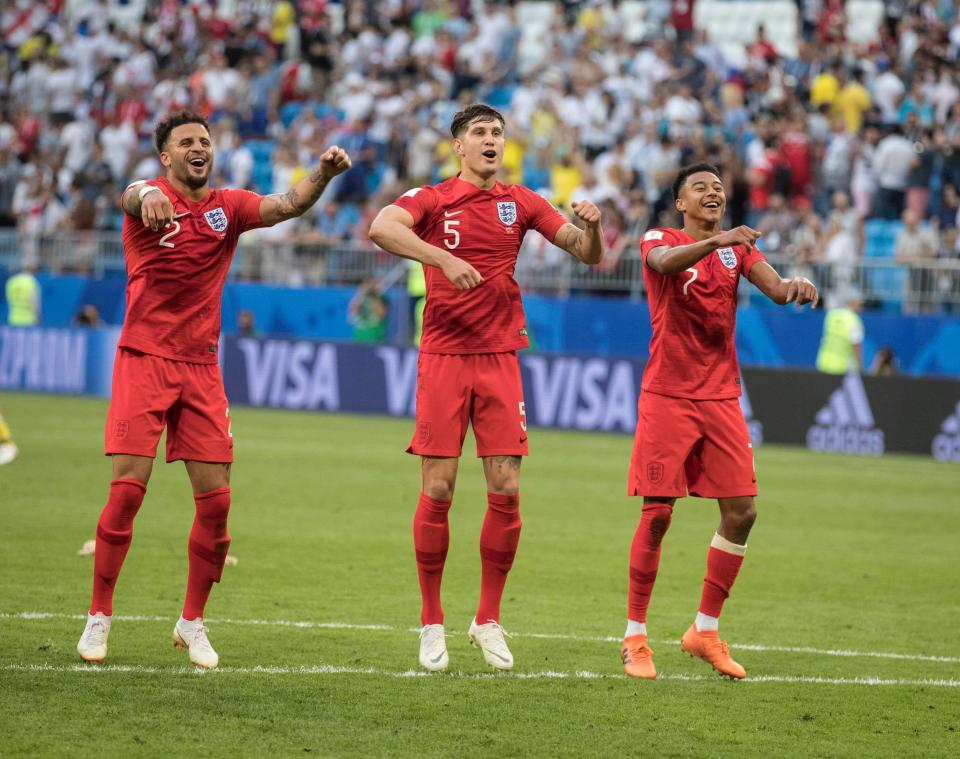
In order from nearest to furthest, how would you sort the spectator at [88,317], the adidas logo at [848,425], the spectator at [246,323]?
1. the adidas logo at [848,425]
2. the spectator at [246,323]
3. the spectator at [88,317]

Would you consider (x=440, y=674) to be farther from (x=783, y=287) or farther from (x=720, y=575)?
(x=783, y=287)

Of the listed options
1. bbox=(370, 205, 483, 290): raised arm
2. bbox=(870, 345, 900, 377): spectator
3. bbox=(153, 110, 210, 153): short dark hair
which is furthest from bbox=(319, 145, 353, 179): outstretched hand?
bbox=(870, 345, 900, 377): spectator

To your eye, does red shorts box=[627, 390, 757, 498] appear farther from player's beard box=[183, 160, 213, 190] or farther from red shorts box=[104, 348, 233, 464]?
player's beard box=[183, 160, 213, 190]

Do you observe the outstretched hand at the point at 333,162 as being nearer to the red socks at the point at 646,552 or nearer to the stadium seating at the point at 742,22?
the red socks at the point at 646,552

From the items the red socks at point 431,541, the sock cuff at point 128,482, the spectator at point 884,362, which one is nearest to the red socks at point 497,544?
the red socks at point 431,541

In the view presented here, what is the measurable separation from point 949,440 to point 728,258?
12.1m

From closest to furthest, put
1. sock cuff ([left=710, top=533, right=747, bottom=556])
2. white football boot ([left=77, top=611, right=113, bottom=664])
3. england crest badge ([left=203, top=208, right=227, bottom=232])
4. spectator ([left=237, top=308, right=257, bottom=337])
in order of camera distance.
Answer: white football boot ([left=77, top=611, right=113, bottom=664]), england crest badge ([left=203, top=208, right=227, bottom=232]), sock cuff ([left=710, top=533, right=747, bottom=556]), spectator ([left=237, top=308, right=257, bottom=337])

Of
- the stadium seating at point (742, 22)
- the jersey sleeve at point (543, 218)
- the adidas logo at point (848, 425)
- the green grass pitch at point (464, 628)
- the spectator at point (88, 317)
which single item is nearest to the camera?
the green grass pitch at point (464, 628)

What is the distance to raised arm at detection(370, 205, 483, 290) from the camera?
672 centimetres

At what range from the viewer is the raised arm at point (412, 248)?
672 centimetres

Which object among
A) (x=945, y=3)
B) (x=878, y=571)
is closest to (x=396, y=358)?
(x=945, y=3)

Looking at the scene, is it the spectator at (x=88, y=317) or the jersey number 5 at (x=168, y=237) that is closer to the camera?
the jersey number 5 at (x=168, y=237)

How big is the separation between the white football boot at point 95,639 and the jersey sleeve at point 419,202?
220cm

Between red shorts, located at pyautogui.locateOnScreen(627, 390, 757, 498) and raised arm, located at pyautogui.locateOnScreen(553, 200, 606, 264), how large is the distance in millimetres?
720
